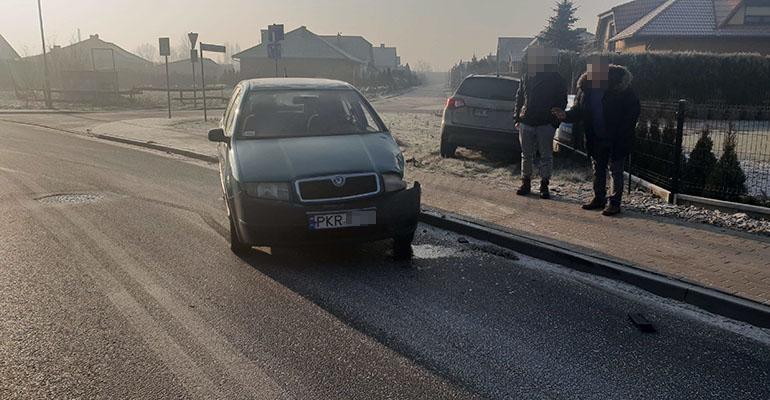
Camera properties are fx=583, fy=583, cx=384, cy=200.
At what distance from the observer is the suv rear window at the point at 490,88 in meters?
10.7

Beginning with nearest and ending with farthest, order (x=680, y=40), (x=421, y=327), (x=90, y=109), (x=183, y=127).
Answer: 1. (x=421, y=327)
2. (x=183, y=127)
3. (x=90, y=109)
4. (x=680, y=40)

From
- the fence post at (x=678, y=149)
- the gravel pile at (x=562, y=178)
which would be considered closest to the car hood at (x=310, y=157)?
the gravel pile at (x=562, y=178)

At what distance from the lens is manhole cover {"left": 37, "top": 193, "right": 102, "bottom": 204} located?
8094 millimetres

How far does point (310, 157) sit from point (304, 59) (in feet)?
217

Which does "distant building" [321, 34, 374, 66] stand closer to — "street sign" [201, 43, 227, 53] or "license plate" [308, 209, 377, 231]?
"street sign" [201, 43, 227, 53]

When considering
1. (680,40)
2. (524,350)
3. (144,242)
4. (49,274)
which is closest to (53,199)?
(144,242)

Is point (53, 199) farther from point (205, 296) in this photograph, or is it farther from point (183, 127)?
point (183, 127)

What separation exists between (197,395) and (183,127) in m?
17.5

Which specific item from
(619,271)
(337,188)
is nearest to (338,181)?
(337,188)

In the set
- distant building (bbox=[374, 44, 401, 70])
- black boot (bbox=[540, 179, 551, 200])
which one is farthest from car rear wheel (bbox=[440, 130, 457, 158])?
distant building (bbox=[374, 44, 401, 70])

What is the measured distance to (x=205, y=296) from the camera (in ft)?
15.5

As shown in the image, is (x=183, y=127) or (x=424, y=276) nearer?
(x=424, y=276)

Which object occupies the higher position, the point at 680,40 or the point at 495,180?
the point at 680,40

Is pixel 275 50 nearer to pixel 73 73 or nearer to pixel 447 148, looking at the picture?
pixel 447 148
